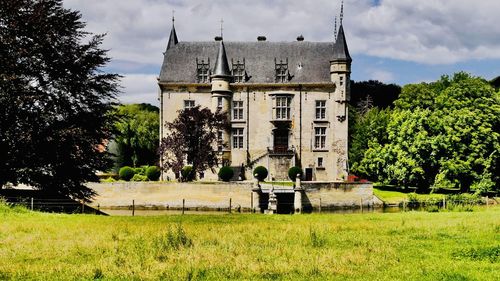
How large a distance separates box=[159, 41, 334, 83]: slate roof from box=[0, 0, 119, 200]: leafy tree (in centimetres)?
2696

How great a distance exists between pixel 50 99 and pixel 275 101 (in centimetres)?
2923

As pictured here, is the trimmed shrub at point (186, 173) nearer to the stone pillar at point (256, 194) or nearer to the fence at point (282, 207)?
the fence at point (282, 207)

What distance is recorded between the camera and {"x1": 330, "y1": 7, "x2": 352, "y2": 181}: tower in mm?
48812

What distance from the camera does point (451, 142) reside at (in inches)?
1511

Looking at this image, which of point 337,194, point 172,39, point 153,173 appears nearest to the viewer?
point 337,194

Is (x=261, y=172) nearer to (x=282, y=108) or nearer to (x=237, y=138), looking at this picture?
(x=237, y=138)

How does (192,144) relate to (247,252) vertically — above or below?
above

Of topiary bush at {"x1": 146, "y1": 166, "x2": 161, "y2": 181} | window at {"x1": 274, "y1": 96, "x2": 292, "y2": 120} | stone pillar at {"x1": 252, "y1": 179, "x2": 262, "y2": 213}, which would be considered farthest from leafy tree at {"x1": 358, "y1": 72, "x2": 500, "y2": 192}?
topiary bush at {"x1": 146, "y1": 166, "x2": 161, "y2": 181}

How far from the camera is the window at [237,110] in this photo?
5022 centimetres

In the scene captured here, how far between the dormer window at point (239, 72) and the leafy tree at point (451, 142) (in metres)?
13.6

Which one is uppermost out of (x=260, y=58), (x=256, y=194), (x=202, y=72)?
(x=260, y=58)

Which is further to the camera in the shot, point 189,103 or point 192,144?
point 189,103

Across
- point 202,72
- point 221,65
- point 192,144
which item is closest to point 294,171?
point 192,144

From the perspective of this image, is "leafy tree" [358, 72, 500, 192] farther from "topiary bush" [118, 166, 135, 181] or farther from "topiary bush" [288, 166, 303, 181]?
"topiary bush" [118, 166, 135, 181]
